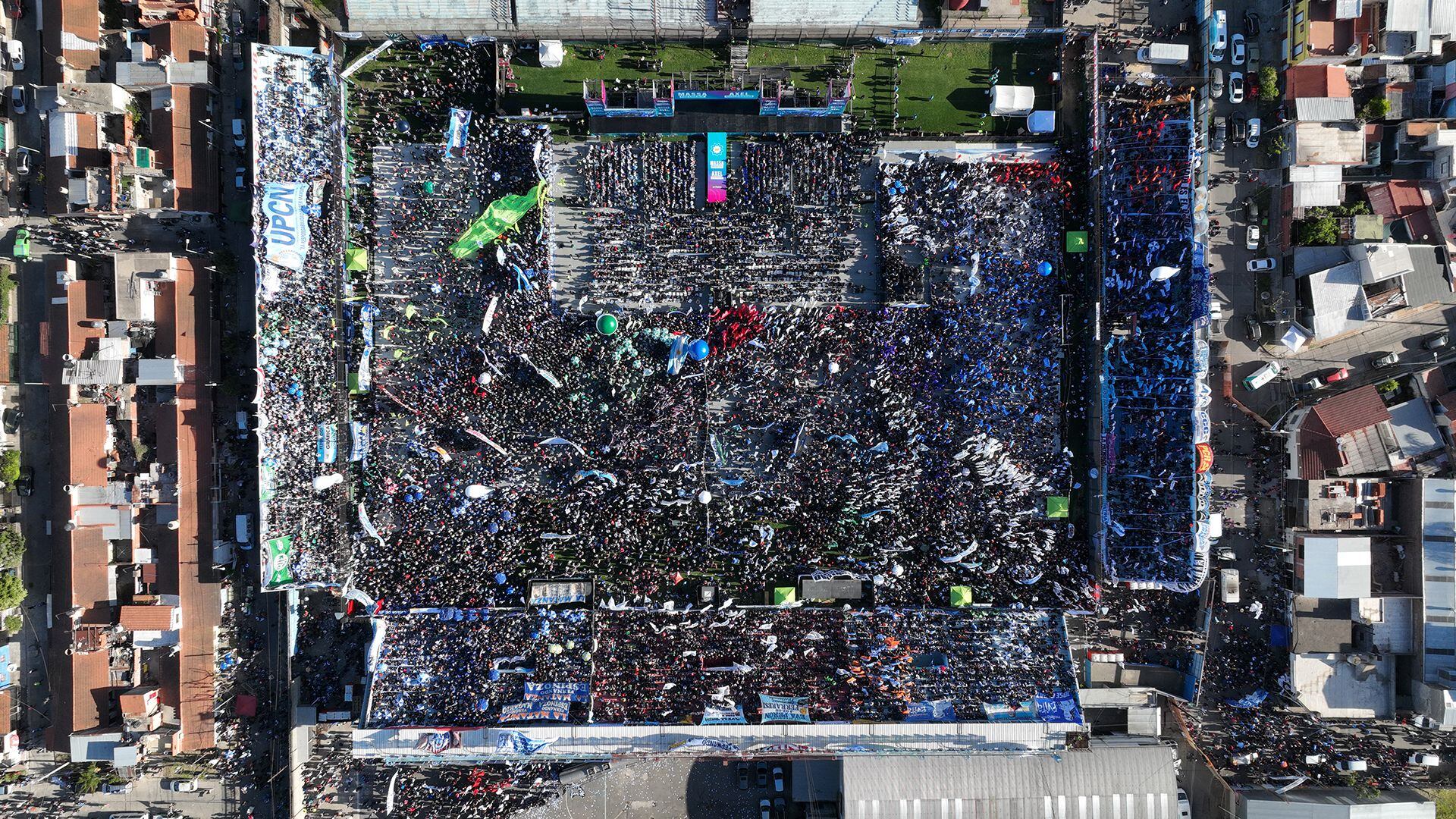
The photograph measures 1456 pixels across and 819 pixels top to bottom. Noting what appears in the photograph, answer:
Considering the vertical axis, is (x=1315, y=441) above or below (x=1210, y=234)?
below

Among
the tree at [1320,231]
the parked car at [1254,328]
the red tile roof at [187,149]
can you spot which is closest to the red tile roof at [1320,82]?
the tree at [1320,231]

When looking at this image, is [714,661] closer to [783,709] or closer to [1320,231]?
[783,709]

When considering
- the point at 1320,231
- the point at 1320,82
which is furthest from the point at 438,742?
the point at 1320,82

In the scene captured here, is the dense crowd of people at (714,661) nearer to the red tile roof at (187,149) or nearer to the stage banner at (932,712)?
the stage banner at (932,712)

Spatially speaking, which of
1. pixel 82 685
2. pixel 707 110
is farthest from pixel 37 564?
pixel 707 110

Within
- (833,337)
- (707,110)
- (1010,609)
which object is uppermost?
(707,110)

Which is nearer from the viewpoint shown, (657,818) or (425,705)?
(425,705)

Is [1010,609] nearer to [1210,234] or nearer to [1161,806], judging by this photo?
[1161,806]
